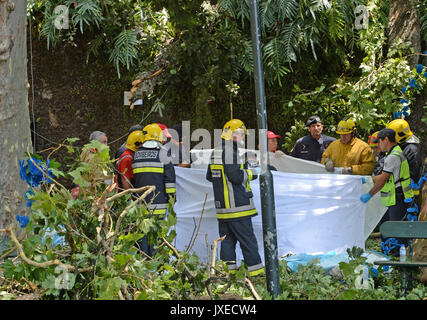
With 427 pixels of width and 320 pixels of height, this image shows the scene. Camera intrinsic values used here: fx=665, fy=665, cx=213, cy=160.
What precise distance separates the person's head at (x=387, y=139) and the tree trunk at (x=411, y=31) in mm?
2861

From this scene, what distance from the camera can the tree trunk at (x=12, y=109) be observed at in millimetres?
6500

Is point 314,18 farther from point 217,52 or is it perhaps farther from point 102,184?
point 102,184

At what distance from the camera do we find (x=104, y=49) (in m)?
12.3

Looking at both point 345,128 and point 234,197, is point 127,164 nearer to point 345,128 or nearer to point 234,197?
point 234,197

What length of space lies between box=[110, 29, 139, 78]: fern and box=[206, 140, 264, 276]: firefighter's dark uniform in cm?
536

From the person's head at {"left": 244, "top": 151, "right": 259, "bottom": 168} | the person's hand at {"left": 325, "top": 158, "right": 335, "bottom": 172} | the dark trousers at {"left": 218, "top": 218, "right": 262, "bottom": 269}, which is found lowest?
the dark trousers at {"left": 218, "top": 218, "right": 262, "bottom": 269}

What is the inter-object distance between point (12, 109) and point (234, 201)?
2.39 meters

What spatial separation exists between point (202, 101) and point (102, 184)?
24.7 feet

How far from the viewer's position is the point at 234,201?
6.74m

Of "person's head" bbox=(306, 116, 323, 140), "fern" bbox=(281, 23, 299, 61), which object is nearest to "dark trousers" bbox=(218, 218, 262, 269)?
"person's head" bbox=(306, 116, 323, 140)

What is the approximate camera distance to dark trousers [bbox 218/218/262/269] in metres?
6.71

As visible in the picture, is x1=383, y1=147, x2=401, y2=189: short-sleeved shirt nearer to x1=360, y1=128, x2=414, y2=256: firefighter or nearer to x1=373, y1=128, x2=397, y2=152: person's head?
x1=360, y1=128, x2=414, y2=256: firefighter

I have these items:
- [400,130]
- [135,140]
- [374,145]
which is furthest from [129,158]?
[374,145]
